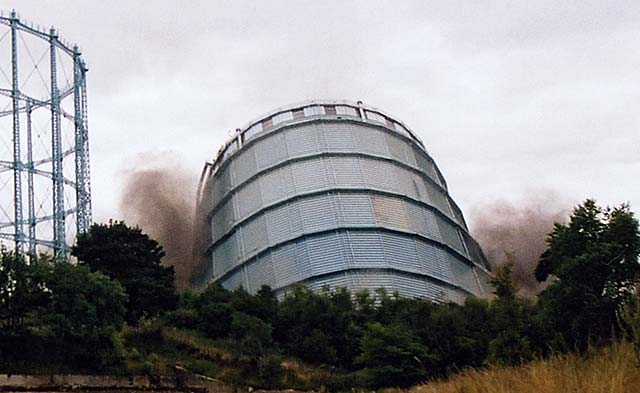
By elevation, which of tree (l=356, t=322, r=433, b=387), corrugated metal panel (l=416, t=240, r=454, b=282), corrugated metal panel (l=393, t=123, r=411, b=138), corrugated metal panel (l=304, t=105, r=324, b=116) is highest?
corrugated metal panel (l=304, t=105, r=324, b=116)

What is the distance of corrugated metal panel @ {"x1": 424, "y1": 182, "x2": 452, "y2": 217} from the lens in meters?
61.2

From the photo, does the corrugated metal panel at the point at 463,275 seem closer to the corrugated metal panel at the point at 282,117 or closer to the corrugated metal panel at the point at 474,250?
the corrugated metal panel at the point at 474,250

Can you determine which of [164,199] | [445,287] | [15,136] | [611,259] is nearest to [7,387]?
[611,259]

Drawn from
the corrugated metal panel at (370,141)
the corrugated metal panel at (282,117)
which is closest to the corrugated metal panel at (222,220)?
the corrugated metal panel at (282,117)

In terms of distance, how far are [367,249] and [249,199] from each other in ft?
26.4

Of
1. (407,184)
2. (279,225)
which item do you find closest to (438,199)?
(407,184)

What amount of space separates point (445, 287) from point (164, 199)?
67.3ft

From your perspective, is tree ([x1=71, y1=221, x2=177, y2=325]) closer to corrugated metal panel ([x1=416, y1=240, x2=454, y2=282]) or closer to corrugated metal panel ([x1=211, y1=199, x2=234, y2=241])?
corrugated metal panel ([x1=211, y1=199, x2=234, y2=241])

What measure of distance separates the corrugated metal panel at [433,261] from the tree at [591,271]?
23.8 meters

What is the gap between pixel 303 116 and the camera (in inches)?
2397

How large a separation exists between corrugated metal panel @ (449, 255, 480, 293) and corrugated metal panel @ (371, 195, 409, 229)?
3843 mm

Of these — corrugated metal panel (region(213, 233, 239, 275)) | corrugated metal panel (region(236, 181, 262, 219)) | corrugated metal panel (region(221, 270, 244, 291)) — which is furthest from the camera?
corrugated metal panel (region(236, 181, 262, 219))

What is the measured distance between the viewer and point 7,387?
24016mm

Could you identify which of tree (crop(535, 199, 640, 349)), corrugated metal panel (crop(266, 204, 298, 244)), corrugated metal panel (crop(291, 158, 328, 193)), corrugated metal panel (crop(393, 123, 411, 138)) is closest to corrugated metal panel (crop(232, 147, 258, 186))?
corrugated metal panel (crop(291, 158, 328, 193))
